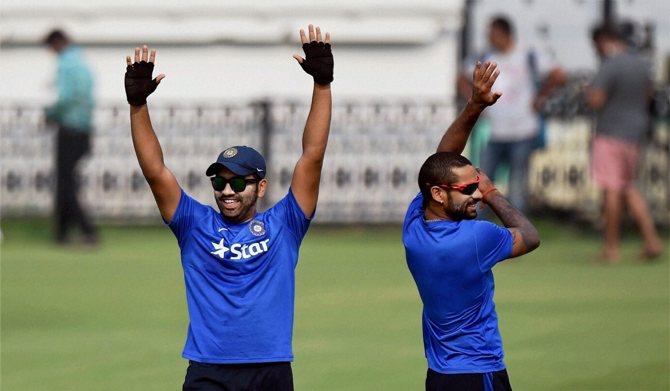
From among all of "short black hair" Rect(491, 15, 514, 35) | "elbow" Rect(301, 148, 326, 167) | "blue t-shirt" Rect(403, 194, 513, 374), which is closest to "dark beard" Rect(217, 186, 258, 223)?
"elbow" Rect(301, 148, 326, 167)

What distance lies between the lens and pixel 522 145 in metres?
15.1

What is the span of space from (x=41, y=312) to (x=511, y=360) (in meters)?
3.63

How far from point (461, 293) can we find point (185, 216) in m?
1.13

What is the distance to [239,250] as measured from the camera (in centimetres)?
645

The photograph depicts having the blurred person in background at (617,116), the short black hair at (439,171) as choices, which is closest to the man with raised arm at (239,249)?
the short black hair at (439,171)

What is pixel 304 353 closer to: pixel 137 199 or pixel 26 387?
pixel 26 387

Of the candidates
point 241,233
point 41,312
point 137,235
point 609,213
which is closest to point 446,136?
point 241,233

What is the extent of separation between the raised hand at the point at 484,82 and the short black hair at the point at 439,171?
0.32m

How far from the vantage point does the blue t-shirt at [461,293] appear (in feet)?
20.8

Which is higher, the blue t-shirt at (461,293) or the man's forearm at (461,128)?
the man's forearm at (461,128)

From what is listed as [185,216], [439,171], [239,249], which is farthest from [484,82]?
[185,216]

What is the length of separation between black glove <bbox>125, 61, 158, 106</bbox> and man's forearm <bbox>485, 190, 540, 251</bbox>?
4.72 feet

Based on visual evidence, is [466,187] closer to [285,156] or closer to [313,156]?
[313,156]

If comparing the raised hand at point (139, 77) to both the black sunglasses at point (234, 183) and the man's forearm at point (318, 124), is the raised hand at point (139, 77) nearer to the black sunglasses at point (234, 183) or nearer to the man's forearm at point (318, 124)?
the black sunglasses at point (234, 183)
